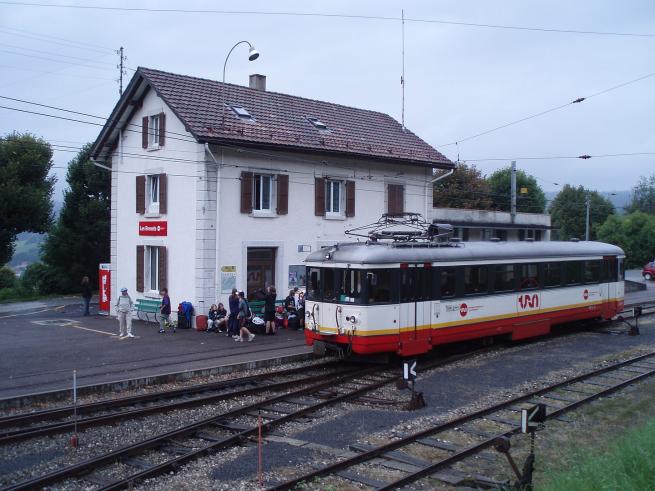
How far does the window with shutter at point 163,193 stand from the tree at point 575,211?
189 ft

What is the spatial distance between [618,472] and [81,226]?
116 feet

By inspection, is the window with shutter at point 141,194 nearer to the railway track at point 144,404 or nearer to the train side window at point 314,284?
the train side window at point 314,284

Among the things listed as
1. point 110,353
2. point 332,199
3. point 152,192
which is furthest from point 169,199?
point 110,353

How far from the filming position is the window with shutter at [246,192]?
21.6m

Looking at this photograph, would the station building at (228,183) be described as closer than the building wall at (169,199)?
Yes

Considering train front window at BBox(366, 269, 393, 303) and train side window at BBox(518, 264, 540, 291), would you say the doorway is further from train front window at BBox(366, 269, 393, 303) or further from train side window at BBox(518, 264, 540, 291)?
train side window at BBox(518, 264, 540, 291)

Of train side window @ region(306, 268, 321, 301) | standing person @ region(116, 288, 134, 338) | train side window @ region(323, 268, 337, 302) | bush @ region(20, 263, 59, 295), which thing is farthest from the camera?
bush @ region(20, 263, 59, 295)

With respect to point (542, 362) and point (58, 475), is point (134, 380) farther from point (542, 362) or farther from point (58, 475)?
point (542, 362)

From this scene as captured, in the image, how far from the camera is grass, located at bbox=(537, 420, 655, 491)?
6.61m

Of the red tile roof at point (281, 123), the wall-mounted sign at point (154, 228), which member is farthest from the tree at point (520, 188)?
the wall-mounted sign at point (154, 228)

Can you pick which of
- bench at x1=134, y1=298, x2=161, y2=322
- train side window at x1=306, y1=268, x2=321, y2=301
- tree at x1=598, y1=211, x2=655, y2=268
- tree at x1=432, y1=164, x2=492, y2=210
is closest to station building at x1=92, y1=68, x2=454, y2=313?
bench at x1=134, y1=298, x2=161, y2=322

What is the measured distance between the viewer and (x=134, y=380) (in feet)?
43.8

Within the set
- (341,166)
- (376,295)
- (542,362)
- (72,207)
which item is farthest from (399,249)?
(72,207)

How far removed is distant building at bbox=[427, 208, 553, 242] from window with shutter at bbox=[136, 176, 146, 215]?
15.3 meters
